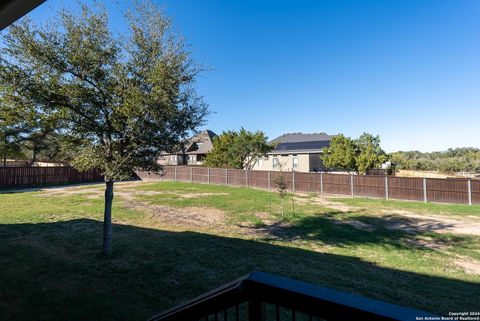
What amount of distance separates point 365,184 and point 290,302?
60.7ft

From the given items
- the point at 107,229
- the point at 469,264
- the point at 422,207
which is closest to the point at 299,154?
the point at 422,207

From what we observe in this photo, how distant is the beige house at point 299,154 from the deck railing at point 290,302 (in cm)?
2809

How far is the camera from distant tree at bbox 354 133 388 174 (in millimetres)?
23172

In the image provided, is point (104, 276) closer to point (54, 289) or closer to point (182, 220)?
point (54, 289)

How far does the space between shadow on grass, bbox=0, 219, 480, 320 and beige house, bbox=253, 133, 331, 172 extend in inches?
919

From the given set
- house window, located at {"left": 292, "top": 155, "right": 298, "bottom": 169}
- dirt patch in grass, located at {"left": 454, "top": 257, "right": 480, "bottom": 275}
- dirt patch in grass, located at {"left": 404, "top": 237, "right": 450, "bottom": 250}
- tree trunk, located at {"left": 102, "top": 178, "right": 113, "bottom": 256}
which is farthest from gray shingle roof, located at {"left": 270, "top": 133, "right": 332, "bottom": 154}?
tree trunk, located at {"left": 102, "top": 178, "right": 113, "bottom": 256}

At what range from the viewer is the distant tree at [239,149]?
2841 cm

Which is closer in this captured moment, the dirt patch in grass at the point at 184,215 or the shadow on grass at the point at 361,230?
the shadow on grass at the point at 361,230

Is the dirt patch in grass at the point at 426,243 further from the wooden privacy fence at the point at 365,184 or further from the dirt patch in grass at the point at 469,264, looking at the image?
the wooden privacy fence at the point at 365,184

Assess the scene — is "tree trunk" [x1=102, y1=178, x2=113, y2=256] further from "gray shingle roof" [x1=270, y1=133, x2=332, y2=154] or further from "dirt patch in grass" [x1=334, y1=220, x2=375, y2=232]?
"gray shingle roof" [x1=270, y1=133, x2=332, y2=154]

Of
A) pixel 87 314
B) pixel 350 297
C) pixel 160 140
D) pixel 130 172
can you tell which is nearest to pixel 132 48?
pixel 160 140

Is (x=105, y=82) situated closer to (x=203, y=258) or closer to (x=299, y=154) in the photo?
(x=203, y=258)

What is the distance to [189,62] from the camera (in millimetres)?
6059

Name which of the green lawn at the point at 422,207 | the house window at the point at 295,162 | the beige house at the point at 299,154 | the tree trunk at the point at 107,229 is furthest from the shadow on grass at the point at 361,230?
the house window at the point at 295,162
